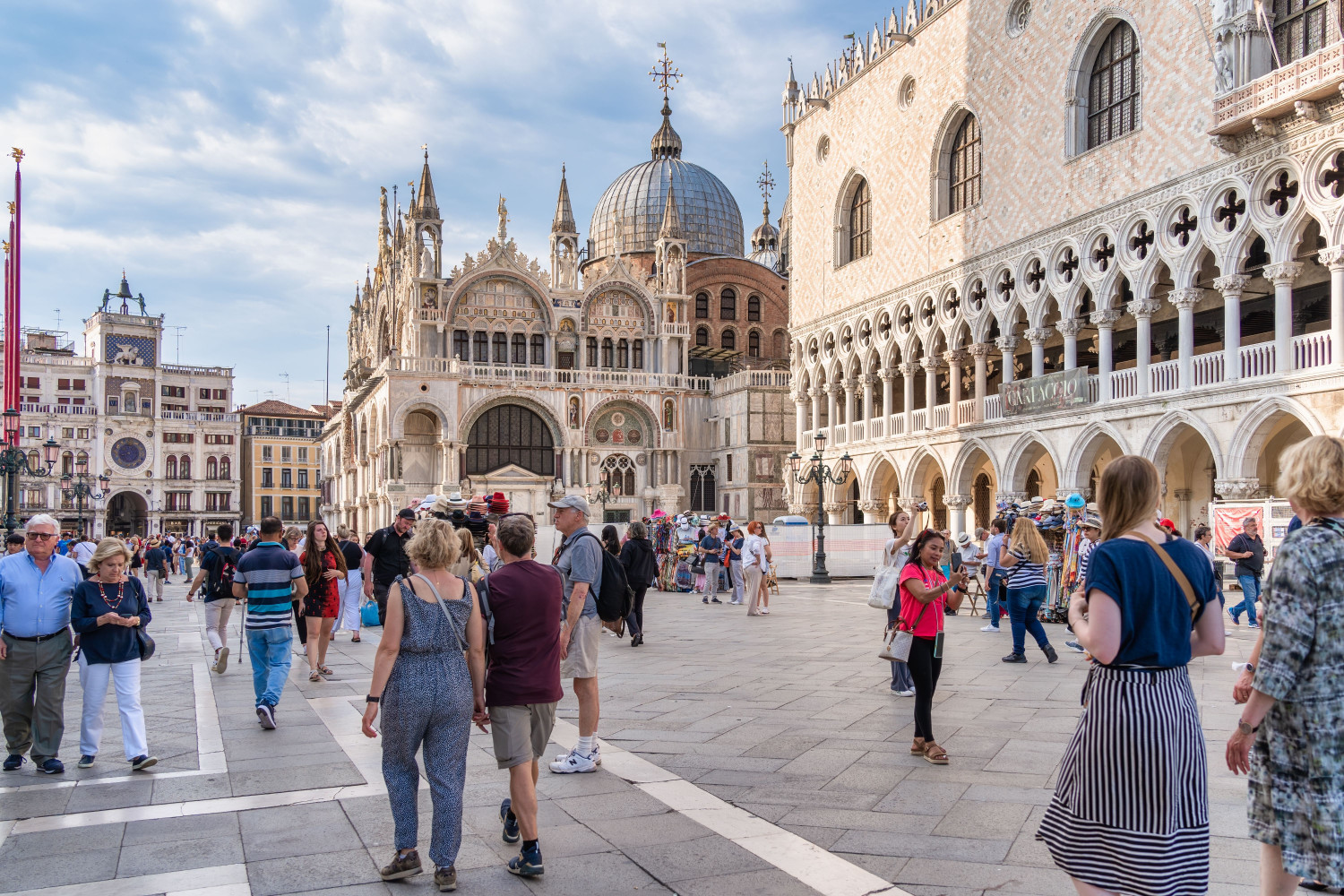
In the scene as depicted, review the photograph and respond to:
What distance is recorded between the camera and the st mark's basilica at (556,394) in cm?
4175

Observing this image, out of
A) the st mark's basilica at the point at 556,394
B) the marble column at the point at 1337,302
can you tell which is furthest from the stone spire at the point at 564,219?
the marble column at the point at 1337,302

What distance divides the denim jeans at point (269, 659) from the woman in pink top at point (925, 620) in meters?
4.58

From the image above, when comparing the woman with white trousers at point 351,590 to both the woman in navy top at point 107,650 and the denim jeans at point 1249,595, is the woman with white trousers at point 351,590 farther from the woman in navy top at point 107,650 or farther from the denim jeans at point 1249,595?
the denim jeans at point 1249,595

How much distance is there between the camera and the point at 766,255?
63.7m

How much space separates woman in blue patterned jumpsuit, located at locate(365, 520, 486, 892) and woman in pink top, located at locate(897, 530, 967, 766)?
313 cm

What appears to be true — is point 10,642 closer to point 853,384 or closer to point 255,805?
point 255,805

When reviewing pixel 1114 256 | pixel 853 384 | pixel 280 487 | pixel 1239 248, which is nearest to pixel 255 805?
pixel 1239 248

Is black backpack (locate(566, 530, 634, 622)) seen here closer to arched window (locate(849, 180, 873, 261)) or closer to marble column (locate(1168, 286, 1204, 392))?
marble column (locate(1168, 286, 1204, 392))

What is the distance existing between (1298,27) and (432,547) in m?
20.3

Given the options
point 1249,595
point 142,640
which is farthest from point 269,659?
point 1249,595

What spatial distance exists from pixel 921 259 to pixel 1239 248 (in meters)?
10.8

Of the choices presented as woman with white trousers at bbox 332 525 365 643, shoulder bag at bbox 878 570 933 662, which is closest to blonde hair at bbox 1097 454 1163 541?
shoulder bag at bbox 878 570 933 662

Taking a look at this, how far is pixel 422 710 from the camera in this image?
4527 mm

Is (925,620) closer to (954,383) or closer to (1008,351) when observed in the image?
(1008,351)
